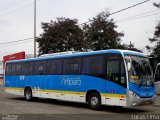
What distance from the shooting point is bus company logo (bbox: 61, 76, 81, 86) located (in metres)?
19.8

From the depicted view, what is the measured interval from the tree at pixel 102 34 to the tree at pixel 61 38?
3303 mm

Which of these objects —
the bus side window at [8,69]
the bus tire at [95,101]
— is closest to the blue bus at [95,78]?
the bus tire at [95,101]

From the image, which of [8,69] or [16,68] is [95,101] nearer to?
[16,68]

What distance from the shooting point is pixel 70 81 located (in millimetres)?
20406

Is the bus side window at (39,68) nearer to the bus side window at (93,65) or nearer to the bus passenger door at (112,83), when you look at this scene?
the bus side window at (93,65)

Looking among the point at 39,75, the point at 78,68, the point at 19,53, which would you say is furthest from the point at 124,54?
the point at 19,53

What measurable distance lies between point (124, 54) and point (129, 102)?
2343 millimetres

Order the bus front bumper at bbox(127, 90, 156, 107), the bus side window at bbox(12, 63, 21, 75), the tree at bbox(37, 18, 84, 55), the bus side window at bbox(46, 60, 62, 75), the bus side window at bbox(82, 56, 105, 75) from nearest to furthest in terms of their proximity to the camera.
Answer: the bus front bumper at bbox(127, 90, 156, 107)
the bus side window at bbox(82, 56, 105, 75)
the bus side window at bbox(46, 60, 62, 75)
the bus side window at bbox(12, 63, 21, 75)
the tree at bbox(37, 18, 84, 55)

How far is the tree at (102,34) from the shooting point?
131 ft

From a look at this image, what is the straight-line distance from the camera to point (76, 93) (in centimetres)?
1994

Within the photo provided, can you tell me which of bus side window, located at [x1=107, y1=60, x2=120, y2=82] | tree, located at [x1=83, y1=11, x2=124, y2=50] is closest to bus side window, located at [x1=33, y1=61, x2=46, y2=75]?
bus side window, located at [x1=107, y1=60, x2=120, y2=82]

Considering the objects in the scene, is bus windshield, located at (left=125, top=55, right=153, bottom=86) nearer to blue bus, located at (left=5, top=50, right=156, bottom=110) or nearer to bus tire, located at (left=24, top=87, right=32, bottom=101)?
blue bus, located at (left=5, top=50, right=156, bottom=110)

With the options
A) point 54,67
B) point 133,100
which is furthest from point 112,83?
point 54,67

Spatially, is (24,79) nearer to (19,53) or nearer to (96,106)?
(96,106)
